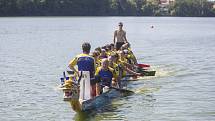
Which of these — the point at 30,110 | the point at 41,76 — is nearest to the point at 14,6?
the point at 41,76

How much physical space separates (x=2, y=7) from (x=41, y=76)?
330 ft

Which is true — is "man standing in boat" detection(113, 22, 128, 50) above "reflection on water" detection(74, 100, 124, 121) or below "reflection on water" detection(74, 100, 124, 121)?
above

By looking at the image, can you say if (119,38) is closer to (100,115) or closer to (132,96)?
(132,96)

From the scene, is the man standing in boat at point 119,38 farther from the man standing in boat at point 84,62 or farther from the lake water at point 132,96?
the man standing in boat at point 84,62

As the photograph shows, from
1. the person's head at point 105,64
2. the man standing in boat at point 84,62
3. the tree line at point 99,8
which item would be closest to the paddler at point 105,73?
the person's head at point 105,64

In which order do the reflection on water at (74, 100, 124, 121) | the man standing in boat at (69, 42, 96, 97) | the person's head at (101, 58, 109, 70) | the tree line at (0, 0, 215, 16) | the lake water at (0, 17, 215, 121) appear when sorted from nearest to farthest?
the man standing in boat at (69, 42, 96, 97), the reflection on water at (74, 100, 124, 121), the lake water at (0, 17, 215, 121), the person's head at (101, 58, 109, 70), the tree line at (0, 0, 215, 16)

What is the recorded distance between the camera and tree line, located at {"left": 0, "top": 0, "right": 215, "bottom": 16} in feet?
426

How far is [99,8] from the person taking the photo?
15650 cm

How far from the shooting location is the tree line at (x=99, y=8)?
130 meters

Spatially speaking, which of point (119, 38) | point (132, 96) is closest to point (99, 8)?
point (119, 38)

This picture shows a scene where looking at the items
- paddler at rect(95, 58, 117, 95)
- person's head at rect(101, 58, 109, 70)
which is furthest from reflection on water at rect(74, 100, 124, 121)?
person's head at rect(101, 58, 109, 70)

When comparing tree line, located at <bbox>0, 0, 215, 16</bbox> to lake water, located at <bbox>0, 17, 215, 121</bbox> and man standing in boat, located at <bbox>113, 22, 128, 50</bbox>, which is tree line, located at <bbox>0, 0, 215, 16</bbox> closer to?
lake water, located at <bbox>0, 17, 215, 121</bbox>

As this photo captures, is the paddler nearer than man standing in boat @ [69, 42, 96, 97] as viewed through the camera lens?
No

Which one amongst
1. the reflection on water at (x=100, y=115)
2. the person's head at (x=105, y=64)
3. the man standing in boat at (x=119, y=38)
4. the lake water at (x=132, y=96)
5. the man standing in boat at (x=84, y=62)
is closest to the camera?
the man standing in boat at (x=84, y=62)
